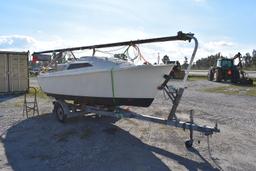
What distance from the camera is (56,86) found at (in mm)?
10383

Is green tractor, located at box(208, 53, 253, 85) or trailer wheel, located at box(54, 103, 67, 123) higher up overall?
green tractor, located at box(208, 53, 253, 85)

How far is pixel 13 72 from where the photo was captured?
17656 millimetres

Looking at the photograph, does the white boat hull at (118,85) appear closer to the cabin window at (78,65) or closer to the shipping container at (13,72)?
the cabin window at (78,65)

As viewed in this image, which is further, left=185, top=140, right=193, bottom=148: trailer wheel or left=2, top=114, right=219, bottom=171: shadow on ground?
left=185, top=140, right=193, bottom=148: trailer wheel

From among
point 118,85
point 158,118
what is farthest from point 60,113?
point 158,118

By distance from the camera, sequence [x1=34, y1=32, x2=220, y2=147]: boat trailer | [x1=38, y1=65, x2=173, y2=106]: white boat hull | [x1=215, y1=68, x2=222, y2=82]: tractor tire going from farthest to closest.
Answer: [x1=215, y1=68, x2=222, y2=82]: tractor tire → [x1=38, y1=65, x2=173, y2=106]: white boat hull → [x1=34, y1=32, x2=220, y2=147]: boat trailer

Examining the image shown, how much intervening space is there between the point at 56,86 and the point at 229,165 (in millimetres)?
6285

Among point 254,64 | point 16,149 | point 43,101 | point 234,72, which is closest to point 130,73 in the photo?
point 16,149

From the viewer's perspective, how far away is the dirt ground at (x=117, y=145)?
590 centimetres

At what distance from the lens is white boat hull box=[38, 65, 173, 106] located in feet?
25.0

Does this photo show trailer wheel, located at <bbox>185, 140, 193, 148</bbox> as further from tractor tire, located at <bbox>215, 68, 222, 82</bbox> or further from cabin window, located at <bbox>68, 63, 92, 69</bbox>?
tractor tire, located at <bbox>215, 68, 222, 82</bbox>

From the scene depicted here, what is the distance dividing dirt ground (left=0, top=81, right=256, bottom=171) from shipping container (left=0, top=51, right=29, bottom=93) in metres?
7.24

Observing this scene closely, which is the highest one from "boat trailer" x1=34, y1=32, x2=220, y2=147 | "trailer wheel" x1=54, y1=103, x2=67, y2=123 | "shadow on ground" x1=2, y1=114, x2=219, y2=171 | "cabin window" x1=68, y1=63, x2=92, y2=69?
"cabin window" x1=68, y1=63, x2=92, y2=69

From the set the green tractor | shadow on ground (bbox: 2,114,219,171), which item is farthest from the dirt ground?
the green tractor
